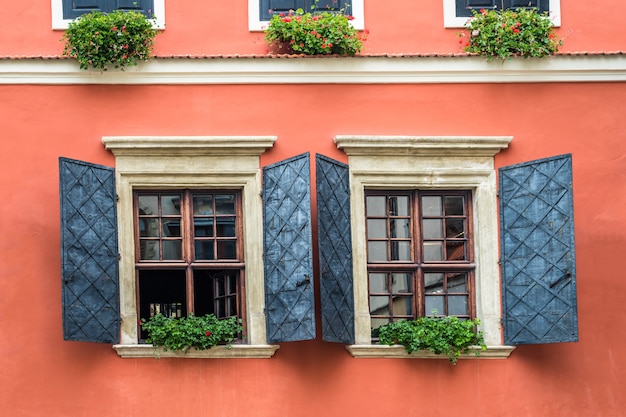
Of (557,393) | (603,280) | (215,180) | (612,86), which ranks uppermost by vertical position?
(612,86)

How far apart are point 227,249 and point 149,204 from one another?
86cm

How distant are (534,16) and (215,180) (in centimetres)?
347

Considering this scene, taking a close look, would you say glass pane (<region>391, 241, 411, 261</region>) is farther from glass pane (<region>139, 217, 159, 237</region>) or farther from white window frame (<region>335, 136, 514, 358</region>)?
glass pane (<region>139, 217, 159, 237</region>)

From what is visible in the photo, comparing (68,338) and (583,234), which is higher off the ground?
(583,234)

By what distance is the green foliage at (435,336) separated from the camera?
A: 12.3m

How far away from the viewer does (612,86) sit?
12.9 metres

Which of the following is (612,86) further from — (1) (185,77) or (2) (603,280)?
(1) (185,77)

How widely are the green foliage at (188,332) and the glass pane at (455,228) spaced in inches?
90.9

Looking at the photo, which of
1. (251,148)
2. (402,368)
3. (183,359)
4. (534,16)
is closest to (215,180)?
(251,148)

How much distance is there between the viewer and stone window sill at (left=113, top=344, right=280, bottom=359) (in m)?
12.2

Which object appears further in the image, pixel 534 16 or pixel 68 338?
pixel 534 16

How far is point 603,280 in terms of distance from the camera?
41.6ft

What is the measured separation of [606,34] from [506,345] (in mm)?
3234

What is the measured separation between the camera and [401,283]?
1278 cm
